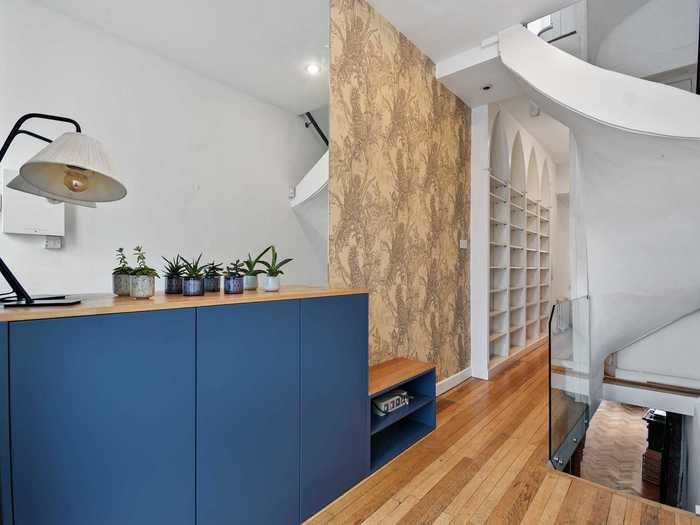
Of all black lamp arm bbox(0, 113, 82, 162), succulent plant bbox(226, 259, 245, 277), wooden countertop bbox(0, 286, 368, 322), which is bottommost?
wooden countertop bbox(0, 286, 368, 322)

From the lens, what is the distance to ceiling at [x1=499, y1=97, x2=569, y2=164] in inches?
169

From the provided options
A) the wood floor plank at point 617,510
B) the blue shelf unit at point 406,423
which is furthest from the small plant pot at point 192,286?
the wood floor plank at point 617,510

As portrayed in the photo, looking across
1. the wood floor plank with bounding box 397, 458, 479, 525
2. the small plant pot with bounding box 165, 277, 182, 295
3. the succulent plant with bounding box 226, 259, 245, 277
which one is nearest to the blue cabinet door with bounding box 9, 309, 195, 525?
the small plant pot with bounding box 165, 277, 182, 295

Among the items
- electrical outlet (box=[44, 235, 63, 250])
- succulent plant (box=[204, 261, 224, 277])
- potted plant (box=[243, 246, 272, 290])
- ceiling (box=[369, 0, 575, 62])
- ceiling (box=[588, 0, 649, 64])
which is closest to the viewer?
electrical outlet (box=[44, 235, 63, 250])

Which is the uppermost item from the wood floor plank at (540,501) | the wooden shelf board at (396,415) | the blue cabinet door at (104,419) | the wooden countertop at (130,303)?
the wooden countertop at (130,303)

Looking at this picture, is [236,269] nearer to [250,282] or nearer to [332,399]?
[250,282]

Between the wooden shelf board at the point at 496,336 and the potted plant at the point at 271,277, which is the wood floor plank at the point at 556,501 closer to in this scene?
the potted plant at the point at 271,277

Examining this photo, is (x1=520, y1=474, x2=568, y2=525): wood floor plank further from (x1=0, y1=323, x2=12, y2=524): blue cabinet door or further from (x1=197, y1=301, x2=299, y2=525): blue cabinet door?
(x1=0, y1=323, x2=12, y2=524): blue cabinet door

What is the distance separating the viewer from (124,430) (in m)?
1.09

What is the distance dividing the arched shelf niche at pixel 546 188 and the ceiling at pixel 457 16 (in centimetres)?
383

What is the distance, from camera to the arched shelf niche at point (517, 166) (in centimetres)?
482

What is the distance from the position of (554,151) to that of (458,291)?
4.17m

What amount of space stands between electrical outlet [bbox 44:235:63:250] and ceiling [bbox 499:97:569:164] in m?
4.42

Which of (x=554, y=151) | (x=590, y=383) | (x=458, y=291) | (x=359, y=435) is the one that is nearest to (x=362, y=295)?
(x=359, y=435)
